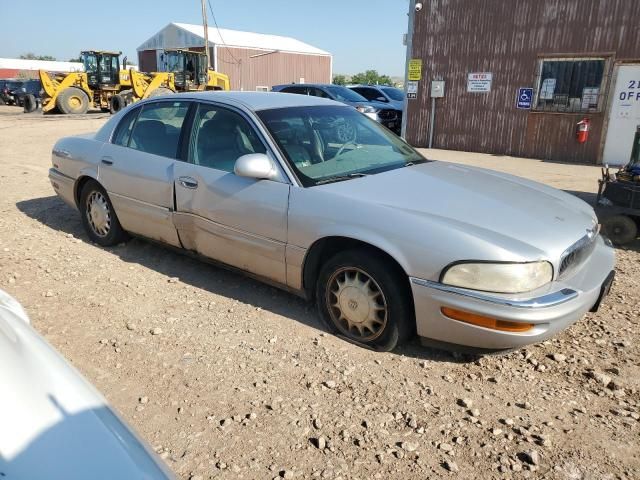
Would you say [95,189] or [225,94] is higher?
[225,94]

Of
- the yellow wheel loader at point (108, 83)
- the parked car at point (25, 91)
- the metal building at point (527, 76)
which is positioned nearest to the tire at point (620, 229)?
the metal building at point (527, 76)

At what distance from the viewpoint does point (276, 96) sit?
14.4ft

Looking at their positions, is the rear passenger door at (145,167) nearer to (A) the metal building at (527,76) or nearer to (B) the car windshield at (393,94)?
(A) the metal building at (527,76)

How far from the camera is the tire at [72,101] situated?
2339cm

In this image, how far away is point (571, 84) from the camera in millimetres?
12312

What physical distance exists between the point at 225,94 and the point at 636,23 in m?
10.8

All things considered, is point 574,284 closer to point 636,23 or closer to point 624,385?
point 624,385

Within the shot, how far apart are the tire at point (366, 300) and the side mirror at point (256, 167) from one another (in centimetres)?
73

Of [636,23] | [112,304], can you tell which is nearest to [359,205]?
[112,304]

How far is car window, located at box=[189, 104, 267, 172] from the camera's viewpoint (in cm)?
385

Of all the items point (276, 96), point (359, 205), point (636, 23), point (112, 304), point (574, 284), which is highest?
point (636, 23)

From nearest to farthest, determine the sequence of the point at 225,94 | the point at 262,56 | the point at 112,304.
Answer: the point at 112,304
the point at 225,94
the point at 262,56

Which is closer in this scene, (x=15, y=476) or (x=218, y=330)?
(x=15, y=476)

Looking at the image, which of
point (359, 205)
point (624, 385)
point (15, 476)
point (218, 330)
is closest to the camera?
point (15, 476)
